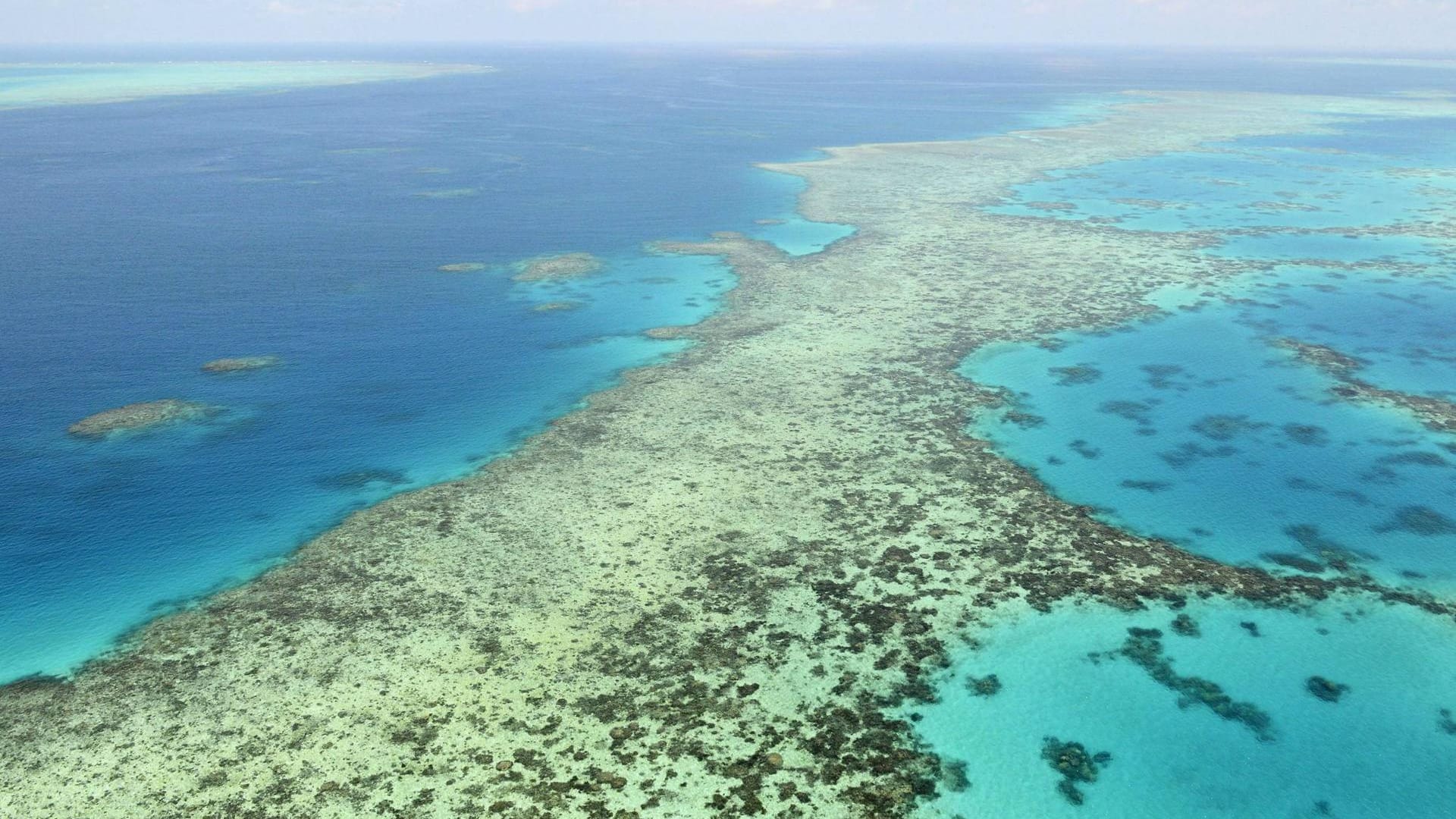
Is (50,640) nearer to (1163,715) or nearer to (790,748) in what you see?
(790,748)

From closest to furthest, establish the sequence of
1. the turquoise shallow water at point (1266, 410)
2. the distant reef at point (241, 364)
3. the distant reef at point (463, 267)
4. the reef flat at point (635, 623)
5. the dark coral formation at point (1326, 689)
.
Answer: the reef flat at point (635, 623) → the dark coral formation at point (1326, 689) → the turquoise shallow water at point (1266, 410) → the distant reef at point (241, 364) → the distant reef at point (463, 267)

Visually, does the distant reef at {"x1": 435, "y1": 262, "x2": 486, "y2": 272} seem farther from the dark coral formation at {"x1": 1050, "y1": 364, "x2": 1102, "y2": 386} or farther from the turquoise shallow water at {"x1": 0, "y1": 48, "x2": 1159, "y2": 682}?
the dark coral formation at {"x1": 1050, "y1": 364, "x2": 1102, "y2": 386}

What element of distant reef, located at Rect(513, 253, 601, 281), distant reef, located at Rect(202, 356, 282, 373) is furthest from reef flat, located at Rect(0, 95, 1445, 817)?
distant reef, located at Rect(513, 253, 601, 281)

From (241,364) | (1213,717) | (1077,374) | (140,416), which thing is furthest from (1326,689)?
(241,364)

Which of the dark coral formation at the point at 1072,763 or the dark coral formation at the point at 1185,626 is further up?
the dark coral formation at the point at 1185,626

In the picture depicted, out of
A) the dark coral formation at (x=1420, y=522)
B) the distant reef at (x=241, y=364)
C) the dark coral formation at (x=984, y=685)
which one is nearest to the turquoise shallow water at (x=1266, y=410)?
the dark coral formation at (x=1420, y=522)

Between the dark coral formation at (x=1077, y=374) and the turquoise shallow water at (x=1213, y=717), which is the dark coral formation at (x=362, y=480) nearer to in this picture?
the turquoise shallow water at (x=1213, y=717)

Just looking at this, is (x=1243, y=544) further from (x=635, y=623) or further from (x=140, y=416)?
(x=140, y=416)
